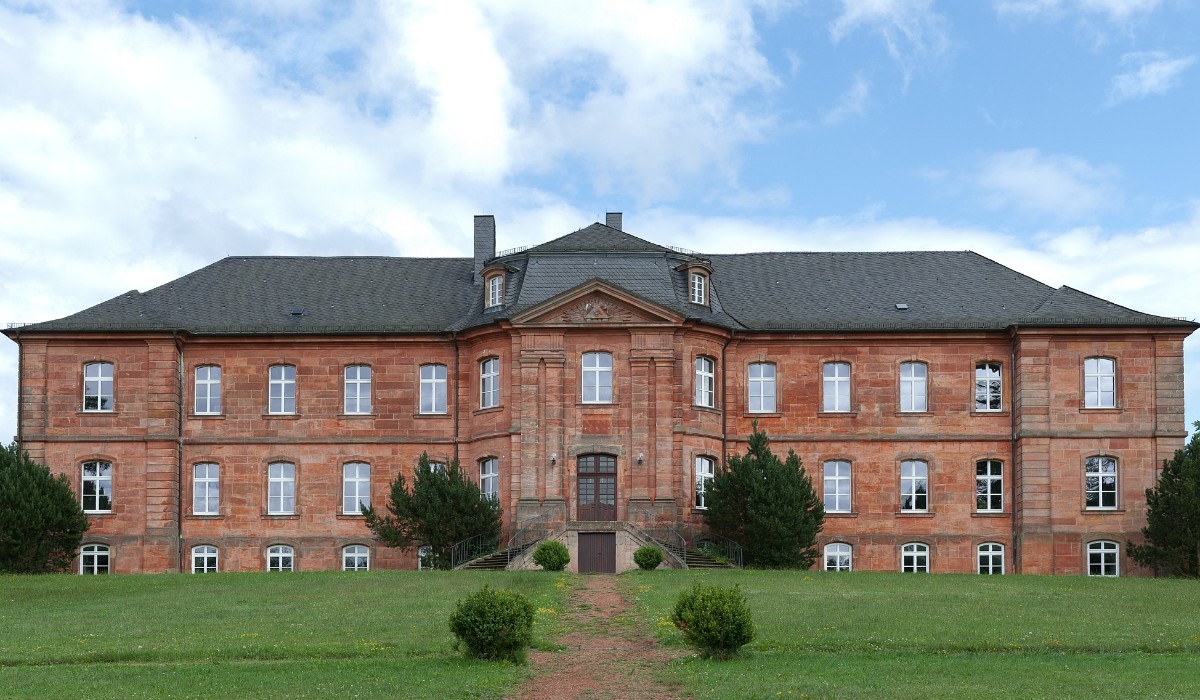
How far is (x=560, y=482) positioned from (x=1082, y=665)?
22.8 metres

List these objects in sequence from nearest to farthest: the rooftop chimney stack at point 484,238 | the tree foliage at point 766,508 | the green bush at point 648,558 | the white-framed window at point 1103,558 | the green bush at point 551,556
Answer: the green bush at point 551,556
the green bush at point 648,558
the tree foliage at point 766,508
the white-framed window at point 1103,558
the rooftop chimney stack at point 484,238

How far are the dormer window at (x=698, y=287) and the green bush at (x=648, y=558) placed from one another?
9271 millimetres

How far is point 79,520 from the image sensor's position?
149ft

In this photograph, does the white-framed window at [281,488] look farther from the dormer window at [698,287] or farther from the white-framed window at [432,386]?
the dormer window at [698,287]

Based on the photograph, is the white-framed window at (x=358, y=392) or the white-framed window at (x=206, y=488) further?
the white-framed window at (x=358, y=392)

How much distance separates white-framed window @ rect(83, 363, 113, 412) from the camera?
164ft

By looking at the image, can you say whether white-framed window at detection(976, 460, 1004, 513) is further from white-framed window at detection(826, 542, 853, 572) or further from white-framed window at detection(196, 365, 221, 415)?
white-framed window at detection(196, 365, 221, 415)

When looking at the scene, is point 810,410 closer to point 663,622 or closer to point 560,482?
point 560,482

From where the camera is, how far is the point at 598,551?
1826 inches

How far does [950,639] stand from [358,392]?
85.9ft

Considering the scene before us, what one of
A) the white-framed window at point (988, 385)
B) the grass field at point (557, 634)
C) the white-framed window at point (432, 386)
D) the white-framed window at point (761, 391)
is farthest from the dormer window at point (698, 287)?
the grass field at point (557, 634)

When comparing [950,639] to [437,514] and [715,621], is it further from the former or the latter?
[437,514]

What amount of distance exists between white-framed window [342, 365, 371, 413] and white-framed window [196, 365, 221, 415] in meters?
3.83

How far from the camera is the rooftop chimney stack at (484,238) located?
178ft
